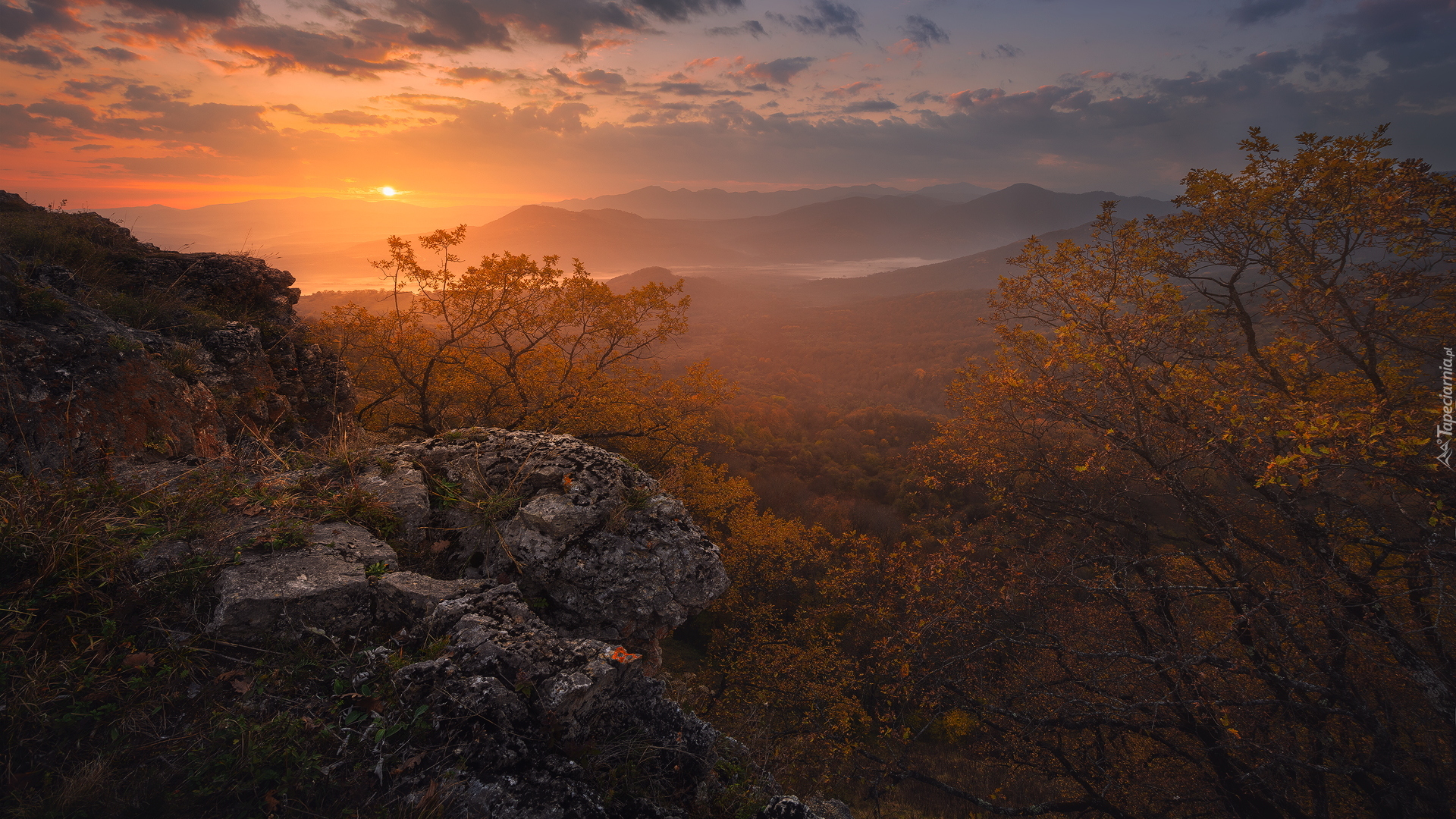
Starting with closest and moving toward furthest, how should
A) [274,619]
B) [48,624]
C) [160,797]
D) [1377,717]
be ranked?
[160,797] < [48,624] < [274,619] < [1377,717]

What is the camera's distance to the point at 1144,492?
11391 millimetres

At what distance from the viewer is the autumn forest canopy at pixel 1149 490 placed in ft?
27.4

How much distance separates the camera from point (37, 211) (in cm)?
1116

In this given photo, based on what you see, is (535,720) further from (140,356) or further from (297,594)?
(140,356)

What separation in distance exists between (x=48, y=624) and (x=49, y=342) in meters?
4.06

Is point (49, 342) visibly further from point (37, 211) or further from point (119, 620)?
point (37, 211)

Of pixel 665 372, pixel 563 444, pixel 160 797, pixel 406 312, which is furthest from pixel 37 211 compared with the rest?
pixel 665 372

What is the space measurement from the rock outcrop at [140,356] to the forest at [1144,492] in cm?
189

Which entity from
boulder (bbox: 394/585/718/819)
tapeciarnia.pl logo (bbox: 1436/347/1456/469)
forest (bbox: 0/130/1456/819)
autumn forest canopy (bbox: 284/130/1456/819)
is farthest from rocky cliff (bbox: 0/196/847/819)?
tapeciarnia.pl logo (bbox: 1436/347/1456/469)

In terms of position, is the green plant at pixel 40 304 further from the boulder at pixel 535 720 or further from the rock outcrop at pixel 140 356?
the boulder at pixel 535 720

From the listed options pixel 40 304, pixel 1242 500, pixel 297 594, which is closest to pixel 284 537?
pixel 297 594

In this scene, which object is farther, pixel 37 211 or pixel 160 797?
pixel 37 211

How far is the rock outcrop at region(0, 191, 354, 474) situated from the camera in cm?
469

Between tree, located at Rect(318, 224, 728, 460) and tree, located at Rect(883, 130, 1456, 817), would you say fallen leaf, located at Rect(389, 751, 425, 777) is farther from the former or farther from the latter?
tree, located at Rect(318, 224, 728, 460)
